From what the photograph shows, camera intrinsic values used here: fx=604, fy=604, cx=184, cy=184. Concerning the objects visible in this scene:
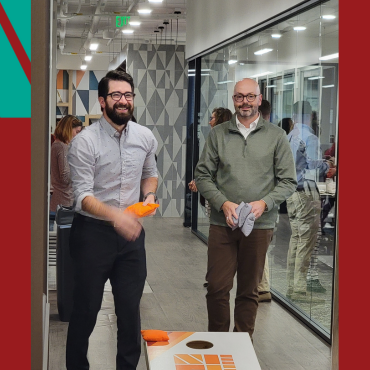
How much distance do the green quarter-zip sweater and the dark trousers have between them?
2.44ft

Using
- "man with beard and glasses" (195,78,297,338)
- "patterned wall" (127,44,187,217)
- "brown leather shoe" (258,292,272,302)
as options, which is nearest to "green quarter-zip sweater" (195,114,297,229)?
"man with beard and glasses" (195,78,297,338)

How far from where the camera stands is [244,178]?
349 centimetres

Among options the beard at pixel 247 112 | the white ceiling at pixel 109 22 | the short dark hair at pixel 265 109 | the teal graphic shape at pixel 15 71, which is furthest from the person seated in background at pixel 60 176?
the white ceiling at pixel 109 22

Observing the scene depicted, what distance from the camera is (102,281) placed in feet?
9.61

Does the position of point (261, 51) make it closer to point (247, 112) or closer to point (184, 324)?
point (247, 112)

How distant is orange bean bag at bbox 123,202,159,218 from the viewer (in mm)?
2740

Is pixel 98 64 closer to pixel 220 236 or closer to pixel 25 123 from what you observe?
pixel 220 236

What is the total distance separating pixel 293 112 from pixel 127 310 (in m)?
2.62

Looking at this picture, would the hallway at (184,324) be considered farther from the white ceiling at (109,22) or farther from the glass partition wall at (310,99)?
the white ceiling at (109,22)

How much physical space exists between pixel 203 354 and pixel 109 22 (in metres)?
13.9

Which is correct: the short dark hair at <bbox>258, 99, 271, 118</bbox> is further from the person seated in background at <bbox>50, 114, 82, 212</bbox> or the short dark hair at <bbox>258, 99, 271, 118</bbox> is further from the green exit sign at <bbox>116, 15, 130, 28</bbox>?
the green exit sign at <bbox>116, 15, 130, 28</bbox>

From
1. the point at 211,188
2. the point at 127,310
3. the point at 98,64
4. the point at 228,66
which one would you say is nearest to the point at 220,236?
the point at 211,188

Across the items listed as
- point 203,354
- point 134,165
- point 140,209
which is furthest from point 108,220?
point 203,354

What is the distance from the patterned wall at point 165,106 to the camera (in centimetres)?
1128
